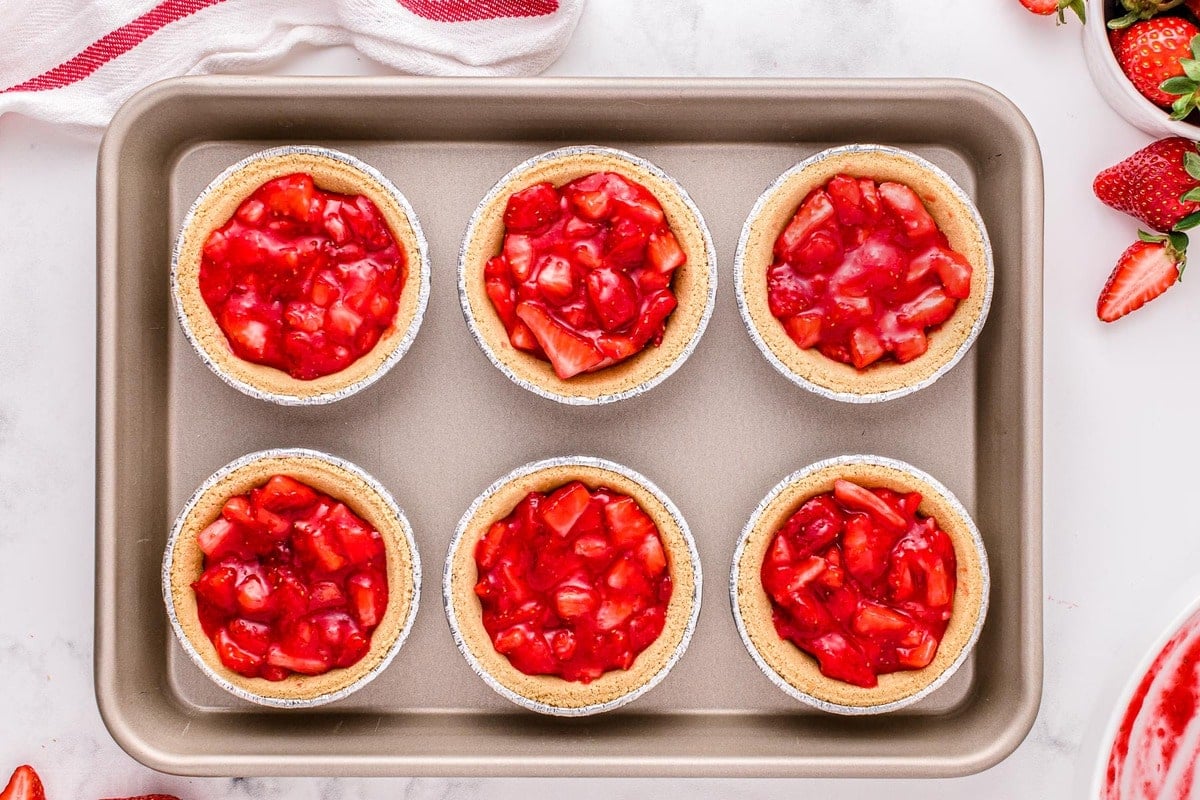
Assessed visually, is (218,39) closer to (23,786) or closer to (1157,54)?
(23,786)

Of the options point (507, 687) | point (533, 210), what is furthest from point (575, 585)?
point (533, 210)

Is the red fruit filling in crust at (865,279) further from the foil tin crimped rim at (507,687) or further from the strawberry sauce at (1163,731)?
the strawberry sauce at (1163,731)

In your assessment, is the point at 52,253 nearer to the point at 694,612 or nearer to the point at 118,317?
the point at 118,317

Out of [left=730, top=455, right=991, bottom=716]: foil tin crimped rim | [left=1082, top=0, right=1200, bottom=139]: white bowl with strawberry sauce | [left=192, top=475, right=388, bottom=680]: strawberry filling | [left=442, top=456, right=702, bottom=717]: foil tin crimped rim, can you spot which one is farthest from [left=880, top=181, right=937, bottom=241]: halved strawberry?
[left=192, top=475, right=388, bottom=680]: strawberry filling

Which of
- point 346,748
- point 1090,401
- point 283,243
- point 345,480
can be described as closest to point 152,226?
point 283,243

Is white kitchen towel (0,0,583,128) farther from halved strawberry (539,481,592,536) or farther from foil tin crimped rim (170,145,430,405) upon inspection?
halved strawberry (539,481,592,536)

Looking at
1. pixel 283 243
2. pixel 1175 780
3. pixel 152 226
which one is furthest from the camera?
pixel 1175 780
